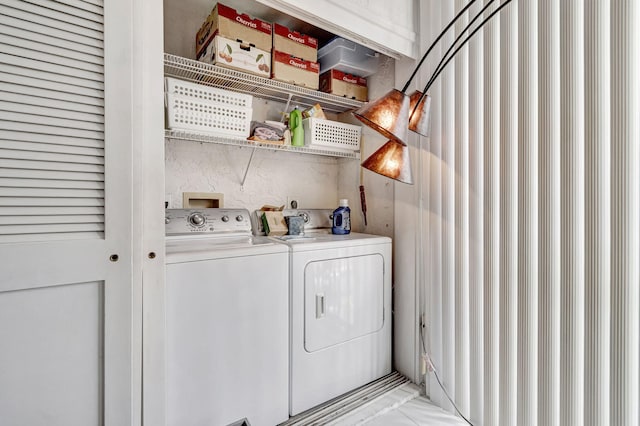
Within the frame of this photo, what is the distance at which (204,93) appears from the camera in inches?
63.9

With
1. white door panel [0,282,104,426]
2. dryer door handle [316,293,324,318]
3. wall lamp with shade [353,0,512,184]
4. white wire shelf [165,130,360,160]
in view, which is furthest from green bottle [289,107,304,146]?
white door panel [0,282,104,426]

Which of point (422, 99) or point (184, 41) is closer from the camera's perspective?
point (422, 99)

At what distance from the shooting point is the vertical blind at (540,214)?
1.18m

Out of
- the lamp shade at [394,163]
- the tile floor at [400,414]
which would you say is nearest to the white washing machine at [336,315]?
the tile floor at [400,414]

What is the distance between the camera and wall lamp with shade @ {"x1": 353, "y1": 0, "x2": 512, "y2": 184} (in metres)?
1.25

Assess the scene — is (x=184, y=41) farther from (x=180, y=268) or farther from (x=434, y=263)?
(x=434, y=263)

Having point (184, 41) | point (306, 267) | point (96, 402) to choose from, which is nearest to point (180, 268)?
point (96, 402)

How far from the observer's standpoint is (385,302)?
2102 millimetres

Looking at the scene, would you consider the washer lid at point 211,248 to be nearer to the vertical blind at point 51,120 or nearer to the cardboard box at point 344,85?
the vertical blind at point 51,120

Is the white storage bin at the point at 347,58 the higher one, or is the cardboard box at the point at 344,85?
the white storage bin at the point at 347,58

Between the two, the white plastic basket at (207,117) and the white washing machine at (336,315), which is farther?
the white washing machine at (336,315)

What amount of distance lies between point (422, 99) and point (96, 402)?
5.71ft

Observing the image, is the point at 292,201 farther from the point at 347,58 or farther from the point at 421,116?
the point at 421,116

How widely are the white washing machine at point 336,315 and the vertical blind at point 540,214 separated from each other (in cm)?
39
